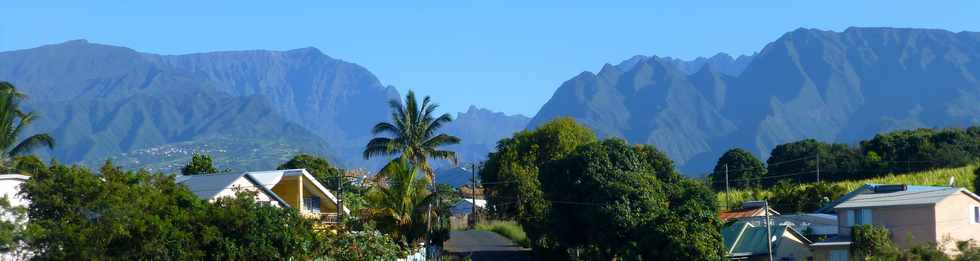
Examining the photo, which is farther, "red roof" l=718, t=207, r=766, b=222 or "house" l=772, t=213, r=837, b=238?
"red roof" l=718, t=207, r=766, b=222

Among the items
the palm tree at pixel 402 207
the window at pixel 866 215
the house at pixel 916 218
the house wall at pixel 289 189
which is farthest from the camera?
the window at pixel 866 215

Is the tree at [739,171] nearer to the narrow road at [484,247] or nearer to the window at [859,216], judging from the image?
the narrow road at [484,247]

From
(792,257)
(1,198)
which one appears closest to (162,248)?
(1,198)

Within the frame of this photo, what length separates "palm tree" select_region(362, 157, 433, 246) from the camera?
157 feet

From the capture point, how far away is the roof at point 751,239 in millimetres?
48406

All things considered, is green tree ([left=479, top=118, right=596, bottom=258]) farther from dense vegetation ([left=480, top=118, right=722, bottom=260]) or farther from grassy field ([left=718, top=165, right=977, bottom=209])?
dense vegetation ([left=480, top=118, right=722, bottom=260])

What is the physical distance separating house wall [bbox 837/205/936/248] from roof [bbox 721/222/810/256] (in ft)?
7.95

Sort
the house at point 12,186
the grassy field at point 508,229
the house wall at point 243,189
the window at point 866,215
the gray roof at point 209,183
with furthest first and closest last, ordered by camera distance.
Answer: the grassy field at point 508,229 < the window at point 866,215 < the gray roof at point 209,183 < the house wall at point 243,189 < the house at point 12,186

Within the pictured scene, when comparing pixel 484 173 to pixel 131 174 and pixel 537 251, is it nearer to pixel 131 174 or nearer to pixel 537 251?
pixel 537 251

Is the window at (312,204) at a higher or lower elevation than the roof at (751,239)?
higher

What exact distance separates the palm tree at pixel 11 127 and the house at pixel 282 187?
5.34 metres

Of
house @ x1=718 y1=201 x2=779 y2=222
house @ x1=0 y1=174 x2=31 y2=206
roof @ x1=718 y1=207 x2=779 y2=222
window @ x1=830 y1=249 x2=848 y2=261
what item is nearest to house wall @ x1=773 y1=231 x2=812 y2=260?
window @ x1=830 y1=249 x2=848 y2=261

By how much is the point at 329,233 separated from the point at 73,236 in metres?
11.1

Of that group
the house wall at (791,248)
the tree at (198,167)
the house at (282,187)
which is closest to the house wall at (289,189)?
the house at (282,187)
